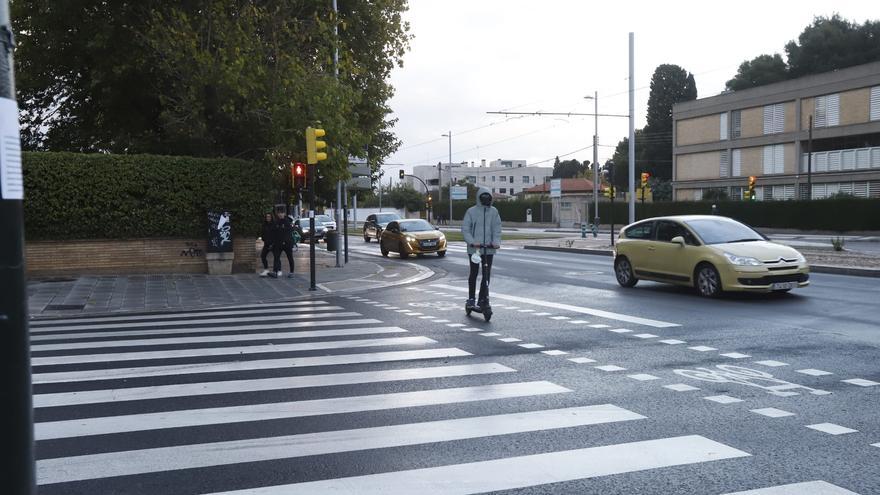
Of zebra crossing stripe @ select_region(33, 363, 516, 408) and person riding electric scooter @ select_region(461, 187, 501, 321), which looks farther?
person riding electric scooter @ select_region(461, 187, 501, 321)

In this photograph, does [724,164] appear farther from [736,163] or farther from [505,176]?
[505,176]

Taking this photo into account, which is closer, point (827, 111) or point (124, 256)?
point (124, 256)

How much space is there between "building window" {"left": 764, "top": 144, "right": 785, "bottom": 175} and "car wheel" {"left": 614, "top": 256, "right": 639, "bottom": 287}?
1568 inches

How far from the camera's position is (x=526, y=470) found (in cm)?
439

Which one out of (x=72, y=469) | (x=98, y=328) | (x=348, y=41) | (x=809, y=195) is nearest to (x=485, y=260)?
(x=98, y=328)

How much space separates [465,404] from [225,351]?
12.0 feet

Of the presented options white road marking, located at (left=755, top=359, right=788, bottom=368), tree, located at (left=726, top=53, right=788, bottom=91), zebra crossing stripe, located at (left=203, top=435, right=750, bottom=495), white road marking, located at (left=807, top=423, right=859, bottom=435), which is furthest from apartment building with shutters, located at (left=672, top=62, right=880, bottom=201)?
zebra crossing stripe, located at (left=203, top=435, right=750, bottom=495)

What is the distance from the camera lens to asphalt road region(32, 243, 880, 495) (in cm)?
432

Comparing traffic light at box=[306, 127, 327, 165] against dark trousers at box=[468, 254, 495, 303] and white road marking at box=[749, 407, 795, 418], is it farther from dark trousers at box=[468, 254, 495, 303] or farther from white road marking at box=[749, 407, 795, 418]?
white road marking at box=[749, 407, 795, 418]

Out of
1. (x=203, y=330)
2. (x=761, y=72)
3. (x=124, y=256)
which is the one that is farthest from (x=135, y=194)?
(x=761, y=72)

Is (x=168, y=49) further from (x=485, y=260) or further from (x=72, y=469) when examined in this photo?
(x=72, y=469)

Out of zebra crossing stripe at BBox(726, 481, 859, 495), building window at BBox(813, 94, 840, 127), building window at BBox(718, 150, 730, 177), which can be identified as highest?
building window at BBox(813, 94, 840, 127)

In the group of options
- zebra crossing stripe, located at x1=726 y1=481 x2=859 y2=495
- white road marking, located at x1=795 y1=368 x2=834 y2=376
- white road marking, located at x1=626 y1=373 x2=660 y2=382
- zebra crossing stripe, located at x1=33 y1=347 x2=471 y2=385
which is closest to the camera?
zebra crossing stripe, located at x1=726 y1=481 x2=859 y2=495

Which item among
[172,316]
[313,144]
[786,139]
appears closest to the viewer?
[172,316]
